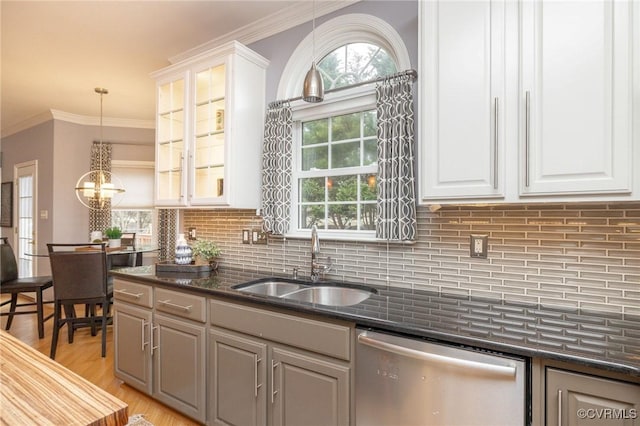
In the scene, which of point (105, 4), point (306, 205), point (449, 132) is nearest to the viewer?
point (449, 132)

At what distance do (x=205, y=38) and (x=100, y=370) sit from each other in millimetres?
2908

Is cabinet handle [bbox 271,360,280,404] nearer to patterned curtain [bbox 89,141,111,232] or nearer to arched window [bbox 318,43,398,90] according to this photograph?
arched window [bbox 318,43,398,90]

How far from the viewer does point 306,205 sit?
8.79ft

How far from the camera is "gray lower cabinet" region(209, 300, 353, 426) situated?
159 cm

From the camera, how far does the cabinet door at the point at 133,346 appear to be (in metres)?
2.39

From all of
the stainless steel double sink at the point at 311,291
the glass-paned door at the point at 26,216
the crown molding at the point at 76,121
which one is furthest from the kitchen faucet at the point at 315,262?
the glass-paned door at the point at 26,216

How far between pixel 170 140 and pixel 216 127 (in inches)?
21.3

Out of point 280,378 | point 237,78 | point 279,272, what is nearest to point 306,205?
point 279,272

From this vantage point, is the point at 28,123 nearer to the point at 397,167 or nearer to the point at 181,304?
the point at 181,304

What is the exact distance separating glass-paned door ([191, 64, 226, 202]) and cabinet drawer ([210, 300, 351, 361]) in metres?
0.94

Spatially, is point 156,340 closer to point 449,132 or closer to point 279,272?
point 279,272

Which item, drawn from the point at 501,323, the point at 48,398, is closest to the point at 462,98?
the point at 501,323

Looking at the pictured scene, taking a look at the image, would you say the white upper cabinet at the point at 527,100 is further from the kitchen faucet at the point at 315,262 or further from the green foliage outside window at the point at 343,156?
the kitchen faucet at the point at 315,262

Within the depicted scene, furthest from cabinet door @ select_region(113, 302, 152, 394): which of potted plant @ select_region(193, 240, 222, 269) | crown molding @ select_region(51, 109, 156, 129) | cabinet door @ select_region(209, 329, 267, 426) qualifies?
crown molding @ select_region(51, 109, 156, 129)
